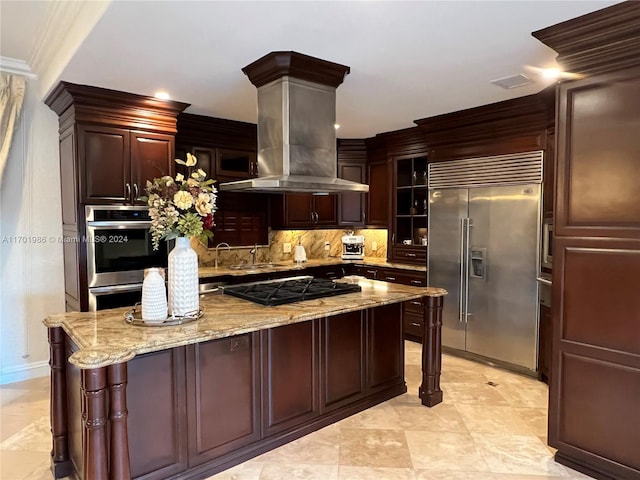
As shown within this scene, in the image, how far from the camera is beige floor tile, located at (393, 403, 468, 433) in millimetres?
3074

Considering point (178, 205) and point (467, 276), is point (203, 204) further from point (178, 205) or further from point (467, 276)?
point (467, 276)

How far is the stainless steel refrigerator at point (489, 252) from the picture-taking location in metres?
4.01

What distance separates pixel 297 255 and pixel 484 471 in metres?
Answer: 3.57

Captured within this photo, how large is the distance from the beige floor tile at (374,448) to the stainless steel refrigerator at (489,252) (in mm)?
1830

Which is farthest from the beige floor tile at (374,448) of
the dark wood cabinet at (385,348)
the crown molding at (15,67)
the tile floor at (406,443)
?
the crown molding at (15,67)

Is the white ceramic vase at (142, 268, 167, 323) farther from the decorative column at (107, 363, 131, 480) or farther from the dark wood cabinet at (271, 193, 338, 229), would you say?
the dark wood cabinet at (271, 193, 338, 229)

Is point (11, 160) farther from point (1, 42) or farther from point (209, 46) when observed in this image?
point (209, 46)

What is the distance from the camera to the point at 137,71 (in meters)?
3.11

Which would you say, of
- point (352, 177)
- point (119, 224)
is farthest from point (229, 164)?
point (352, 177)

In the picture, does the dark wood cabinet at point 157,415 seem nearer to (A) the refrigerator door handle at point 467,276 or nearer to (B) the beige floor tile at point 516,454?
(B) the beige floor tile at point 516,454

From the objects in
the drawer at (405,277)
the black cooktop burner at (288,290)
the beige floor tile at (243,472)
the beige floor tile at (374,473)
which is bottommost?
the beige floor tile at (374,473)

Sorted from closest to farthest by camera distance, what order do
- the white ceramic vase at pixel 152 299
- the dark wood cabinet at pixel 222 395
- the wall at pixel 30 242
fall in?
1. the white ceramic vase at pixel 152 299
2. the dark wood cabinet at pixel 222 395
3. the wall at pixel 30 242

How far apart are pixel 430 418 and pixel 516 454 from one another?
0.65 metres

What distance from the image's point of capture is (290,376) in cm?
282
